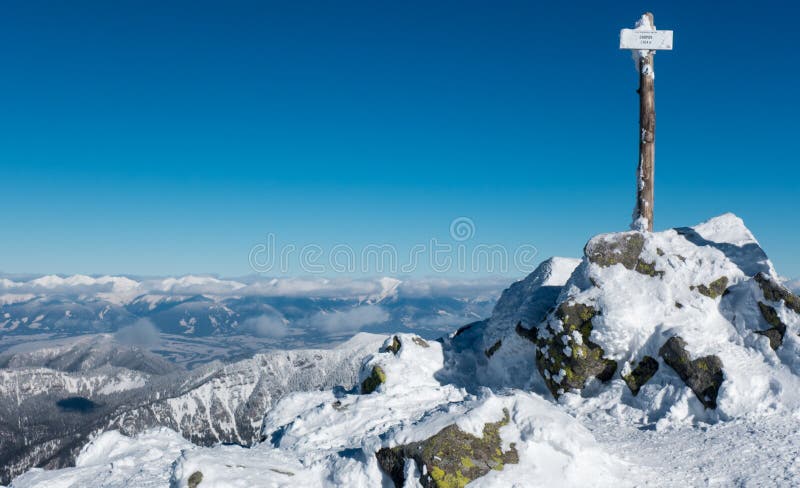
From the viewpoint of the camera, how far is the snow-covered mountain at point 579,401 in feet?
50.3

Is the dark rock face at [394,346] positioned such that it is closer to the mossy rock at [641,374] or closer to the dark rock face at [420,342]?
the dark rock face at [420,342]

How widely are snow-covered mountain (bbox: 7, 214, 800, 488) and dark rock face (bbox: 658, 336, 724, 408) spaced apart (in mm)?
49

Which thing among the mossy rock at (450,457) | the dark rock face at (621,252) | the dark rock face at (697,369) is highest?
the dark rock face at (621,252)

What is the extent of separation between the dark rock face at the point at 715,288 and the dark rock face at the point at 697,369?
349cm

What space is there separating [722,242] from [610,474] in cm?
1583

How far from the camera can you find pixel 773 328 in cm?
1977

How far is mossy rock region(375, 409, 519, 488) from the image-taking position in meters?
14.7

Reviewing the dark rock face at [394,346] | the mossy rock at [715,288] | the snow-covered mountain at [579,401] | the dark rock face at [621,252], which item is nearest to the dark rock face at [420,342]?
the snow-covered mountain at [579,401]

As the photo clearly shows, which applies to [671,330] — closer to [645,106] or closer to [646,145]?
[646,145]

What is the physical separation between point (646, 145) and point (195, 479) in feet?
82.2

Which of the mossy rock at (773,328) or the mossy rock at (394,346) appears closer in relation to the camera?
the mossy rock at (773,328)

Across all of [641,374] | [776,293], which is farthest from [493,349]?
[776,293]

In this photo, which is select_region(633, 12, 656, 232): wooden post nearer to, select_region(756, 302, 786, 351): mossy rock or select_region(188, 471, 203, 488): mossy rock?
select_region(756, 302, 786, 351): mossy rock

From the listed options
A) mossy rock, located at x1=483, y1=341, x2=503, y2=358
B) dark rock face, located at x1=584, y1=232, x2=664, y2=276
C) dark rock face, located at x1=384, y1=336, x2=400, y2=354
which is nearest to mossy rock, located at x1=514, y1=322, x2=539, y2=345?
mossy rock, located at x1=483, y1=341, x2=503, y2=358
